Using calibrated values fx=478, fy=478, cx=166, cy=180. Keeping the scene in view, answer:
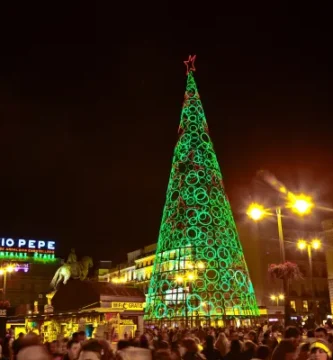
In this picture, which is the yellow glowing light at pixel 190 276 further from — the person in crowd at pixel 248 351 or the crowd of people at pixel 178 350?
the person in crowd at pixel 248 351

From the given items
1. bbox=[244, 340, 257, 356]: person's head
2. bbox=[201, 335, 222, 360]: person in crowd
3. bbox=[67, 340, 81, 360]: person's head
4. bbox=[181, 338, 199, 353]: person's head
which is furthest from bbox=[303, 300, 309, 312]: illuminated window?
bbox=[67, 340, 81, 360]: person's head

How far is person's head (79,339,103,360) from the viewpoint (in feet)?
17.1

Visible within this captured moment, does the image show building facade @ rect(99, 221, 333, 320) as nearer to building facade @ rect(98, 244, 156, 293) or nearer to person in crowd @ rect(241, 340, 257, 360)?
building facade @ rect(98, 244, 156, 293)

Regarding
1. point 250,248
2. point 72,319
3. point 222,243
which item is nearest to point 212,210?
point 222,243

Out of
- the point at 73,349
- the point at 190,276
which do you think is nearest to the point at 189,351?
the point at 73,349

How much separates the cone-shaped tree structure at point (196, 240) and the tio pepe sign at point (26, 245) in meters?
72.8

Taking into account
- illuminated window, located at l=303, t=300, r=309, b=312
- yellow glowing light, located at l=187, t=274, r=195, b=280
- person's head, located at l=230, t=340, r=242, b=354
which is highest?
yellow glowing light, located at l=187, t=274, r=195, b=280

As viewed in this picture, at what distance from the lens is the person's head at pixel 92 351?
17.1 ft

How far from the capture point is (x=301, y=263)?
69.2 m

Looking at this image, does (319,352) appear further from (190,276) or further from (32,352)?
(190,276)

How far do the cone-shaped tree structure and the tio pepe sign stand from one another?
239ft

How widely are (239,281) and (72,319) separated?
37.2 feet

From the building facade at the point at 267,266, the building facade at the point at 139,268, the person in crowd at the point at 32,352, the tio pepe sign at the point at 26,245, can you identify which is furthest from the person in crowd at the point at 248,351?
the tio pepe sign at the point at 26,245

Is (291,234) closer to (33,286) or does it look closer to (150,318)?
(150,318)
